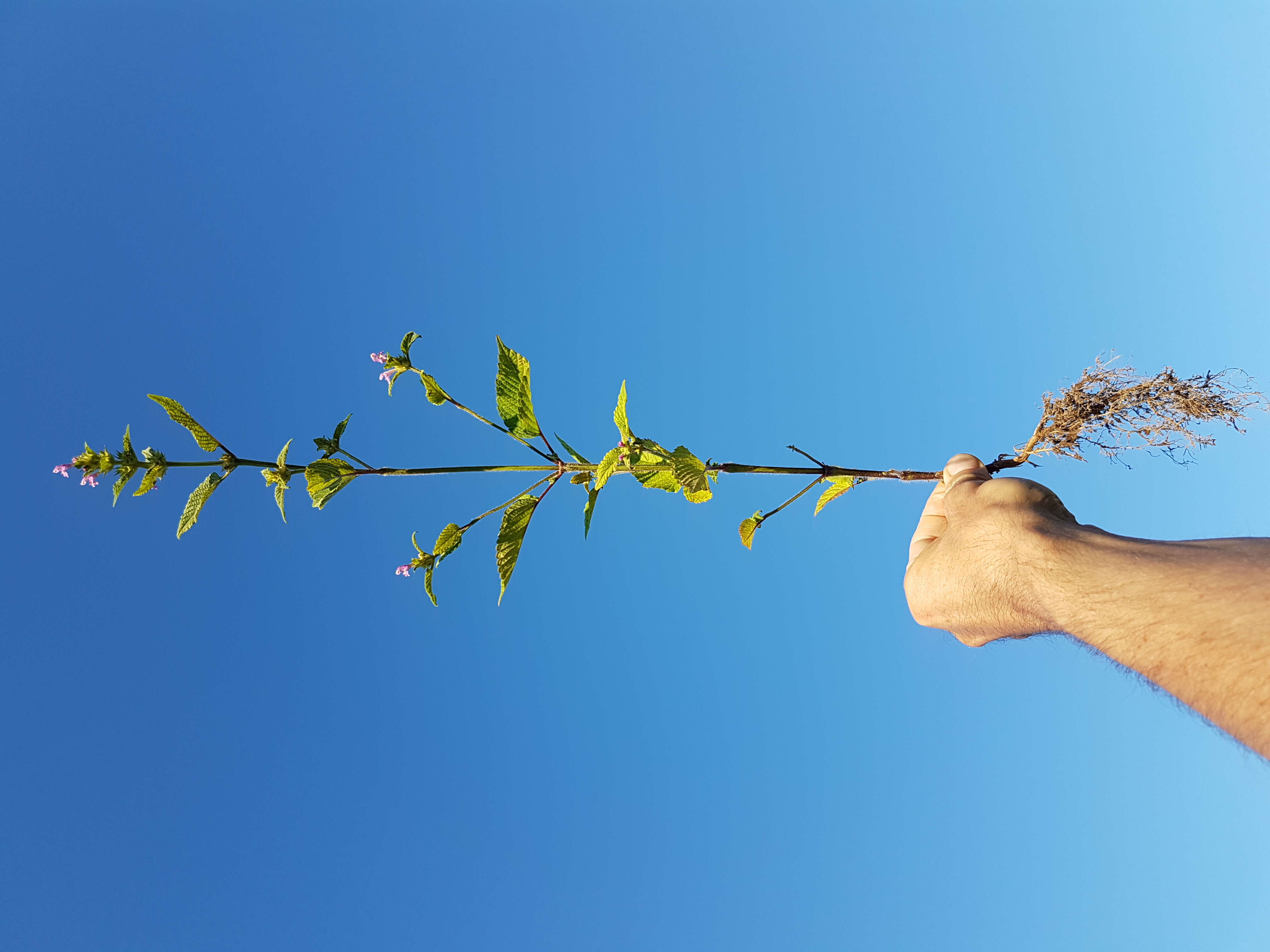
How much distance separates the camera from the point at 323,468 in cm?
183

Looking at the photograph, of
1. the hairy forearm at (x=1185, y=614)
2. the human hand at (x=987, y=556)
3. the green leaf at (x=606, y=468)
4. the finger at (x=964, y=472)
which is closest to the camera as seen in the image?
the hairy forearm at (x=1185, y=614)

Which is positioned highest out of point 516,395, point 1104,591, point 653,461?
point 516,395

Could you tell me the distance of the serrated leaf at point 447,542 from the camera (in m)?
1.90

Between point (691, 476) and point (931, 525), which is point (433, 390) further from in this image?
point (931, 525)

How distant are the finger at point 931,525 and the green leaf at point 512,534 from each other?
121cm

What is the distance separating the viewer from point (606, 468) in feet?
5.79

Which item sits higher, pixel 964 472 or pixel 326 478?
pixel 326 478

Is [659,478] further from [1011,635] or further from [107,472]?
[107,472]

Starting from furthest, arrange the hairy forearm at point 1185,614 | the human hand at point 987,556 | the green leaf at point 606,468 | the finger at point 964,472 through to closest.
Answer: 1. the finger at point 964,472
2. the green leaf at point 606,468
3. the human hand at point 987,556
4. the hairy forearm at point 1185,614

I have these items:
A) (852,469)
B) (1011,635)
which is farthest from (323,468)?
(1011,635)

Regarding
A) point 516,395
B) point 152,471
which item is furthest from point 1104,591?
point 152,471

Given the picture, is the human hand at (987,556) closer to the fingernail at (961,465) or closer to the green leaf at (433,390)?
the fingernail at (961,465)

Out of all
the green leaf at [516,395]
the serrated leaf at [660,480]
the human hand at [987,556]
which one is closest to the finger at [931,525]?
the human hand at [987,556]

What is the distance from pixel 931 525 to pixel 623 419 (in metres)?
1.08
